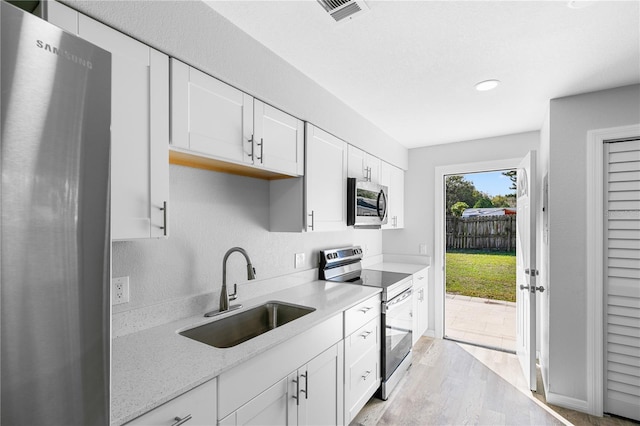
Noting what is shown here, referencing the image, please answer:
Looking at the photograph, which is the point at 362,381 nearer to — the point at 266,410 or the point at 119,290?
the point at 266,410

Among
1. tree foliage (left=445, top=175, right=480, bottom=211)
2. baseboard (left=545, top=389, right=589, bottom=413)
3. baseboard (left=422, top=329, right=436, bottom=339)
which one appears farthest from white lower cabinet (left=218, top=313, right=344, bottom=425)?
tree foliage (left=445, top=175, right=480, bottom=211)

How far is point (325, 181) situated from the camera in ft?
7.72

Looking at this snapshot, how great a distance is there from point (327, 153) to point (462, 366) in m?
2.45

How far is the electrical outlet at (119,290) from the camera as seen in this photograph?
4.48 ft

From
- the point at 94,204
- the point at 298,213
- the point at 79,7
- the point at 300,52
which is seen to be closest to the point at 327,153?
the point at 298,213

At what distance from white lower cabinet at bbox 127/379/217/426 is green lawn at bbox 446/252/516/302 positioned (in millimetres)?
4893

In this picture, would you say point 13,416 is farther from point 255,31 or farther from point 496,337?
point 496,337

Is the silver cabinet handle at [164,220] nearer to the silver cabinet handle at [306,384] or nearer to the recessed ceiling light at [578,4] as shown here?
the silver cabinet handle at [306,384]

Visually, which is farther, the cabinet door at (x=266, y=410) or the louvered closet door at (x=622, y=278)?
the louvered closet door at (x=622, y=278)

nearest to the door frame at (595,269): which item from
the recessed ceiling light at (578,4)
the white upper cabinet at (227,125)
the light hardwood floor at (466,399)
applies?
the light hardwood floor at (466,399)

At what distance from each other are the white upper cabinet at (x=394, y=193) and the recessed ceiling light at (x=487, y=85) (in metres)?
1.27

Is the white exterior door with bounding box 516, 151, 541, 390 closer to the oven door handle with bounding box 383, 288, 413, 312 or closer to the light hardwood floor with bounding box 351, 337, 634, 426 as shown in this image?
the light hardwood floor with bounding box 351, 337, 634, 426

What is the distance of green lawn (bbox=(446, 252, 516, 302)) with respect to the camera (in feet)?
16.4

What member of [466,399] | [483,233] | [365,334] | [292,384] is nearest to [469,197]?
[483,233]
